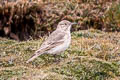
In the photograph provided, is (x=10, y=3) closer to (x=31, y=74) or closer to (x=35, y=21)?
(x=35, y=21)

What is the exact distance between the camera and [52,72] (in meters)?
7.34

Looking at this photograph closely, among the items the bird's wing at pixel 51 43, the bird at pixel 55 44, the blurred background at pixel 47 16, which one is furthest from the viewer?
the blurred background at pixel 47 16

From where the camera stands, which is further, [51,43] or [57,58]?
[57,58]

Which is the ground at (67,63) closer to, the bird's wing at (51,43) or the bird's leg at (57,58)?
the bird's leg at (57,58)

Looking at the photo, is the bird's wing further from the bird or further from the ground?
the ground

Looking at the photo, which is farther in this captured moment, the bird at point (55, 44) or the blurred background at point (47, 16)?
the blurred background at point (47, 16)

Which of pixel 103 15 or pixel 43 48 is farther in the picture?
pixel 103 15

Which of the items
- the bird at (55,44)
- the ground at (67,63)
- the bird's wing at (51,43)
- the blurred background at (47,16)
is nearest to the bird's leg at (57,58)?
the ground at (67,63)

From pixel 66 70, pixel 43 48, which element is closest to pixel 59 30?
pixel 43 48

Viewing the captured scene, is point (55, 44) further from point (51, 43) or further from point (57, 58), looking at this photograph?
point (57, 58)

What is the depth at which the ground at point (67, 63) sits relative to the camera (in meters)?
7.26

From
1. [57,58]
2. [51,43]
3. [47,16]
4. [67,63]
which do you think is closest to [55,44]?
[51,43]

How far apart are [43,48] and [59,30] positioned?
106 centimetres

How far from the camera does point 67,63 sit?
25.7 ft
